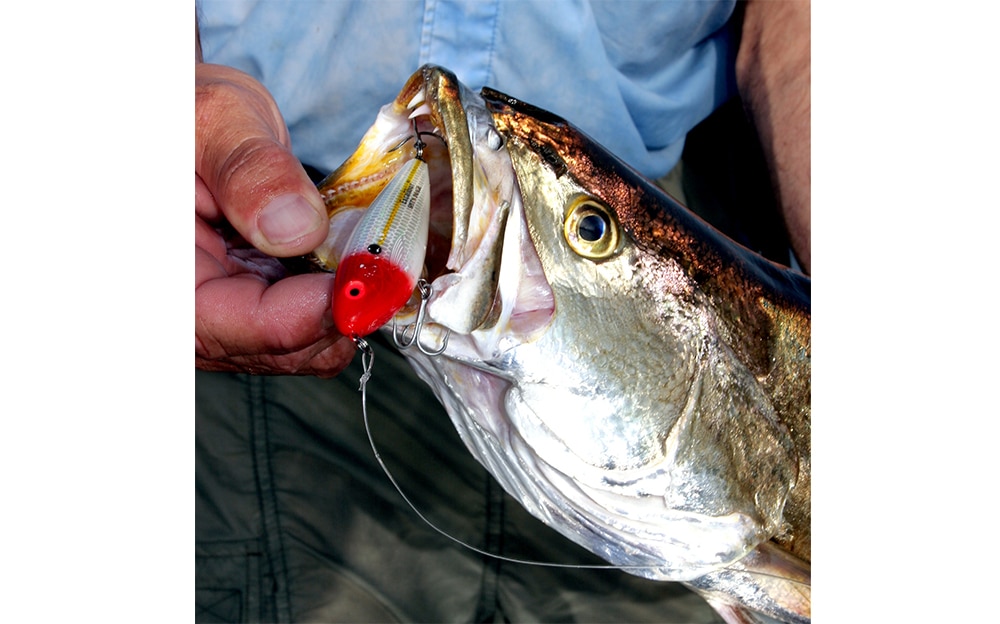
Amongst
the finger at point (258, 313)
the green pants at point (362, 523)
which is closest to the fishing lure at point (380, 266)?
the finger at point (258, 313)

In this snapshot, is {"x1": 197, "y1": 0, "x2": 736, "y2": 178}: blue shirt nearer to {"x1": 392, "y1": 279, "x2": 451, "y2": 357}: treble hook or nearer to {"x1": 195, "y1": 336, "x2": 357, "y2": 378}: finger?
{"x1": 195, "y1": 336, "x2": 357, "y2": 378}: finger

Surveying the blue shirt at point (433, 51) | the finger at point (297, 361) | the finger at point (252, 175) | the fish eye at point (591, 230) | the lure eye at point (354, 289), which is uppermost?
the blue shirt at point (433, 51)

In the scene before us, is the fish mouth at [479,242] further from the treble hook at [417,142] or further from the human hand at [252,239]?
the human hand at [252,239]

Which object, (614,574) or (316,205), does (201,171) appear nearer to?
(316,205)

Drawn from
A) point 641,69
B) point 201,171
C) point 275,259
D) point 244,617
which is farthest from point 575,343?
point 244,617

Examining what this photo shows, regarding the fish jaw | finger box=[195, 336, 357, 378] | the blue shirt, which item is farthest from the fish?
the blue shirt
